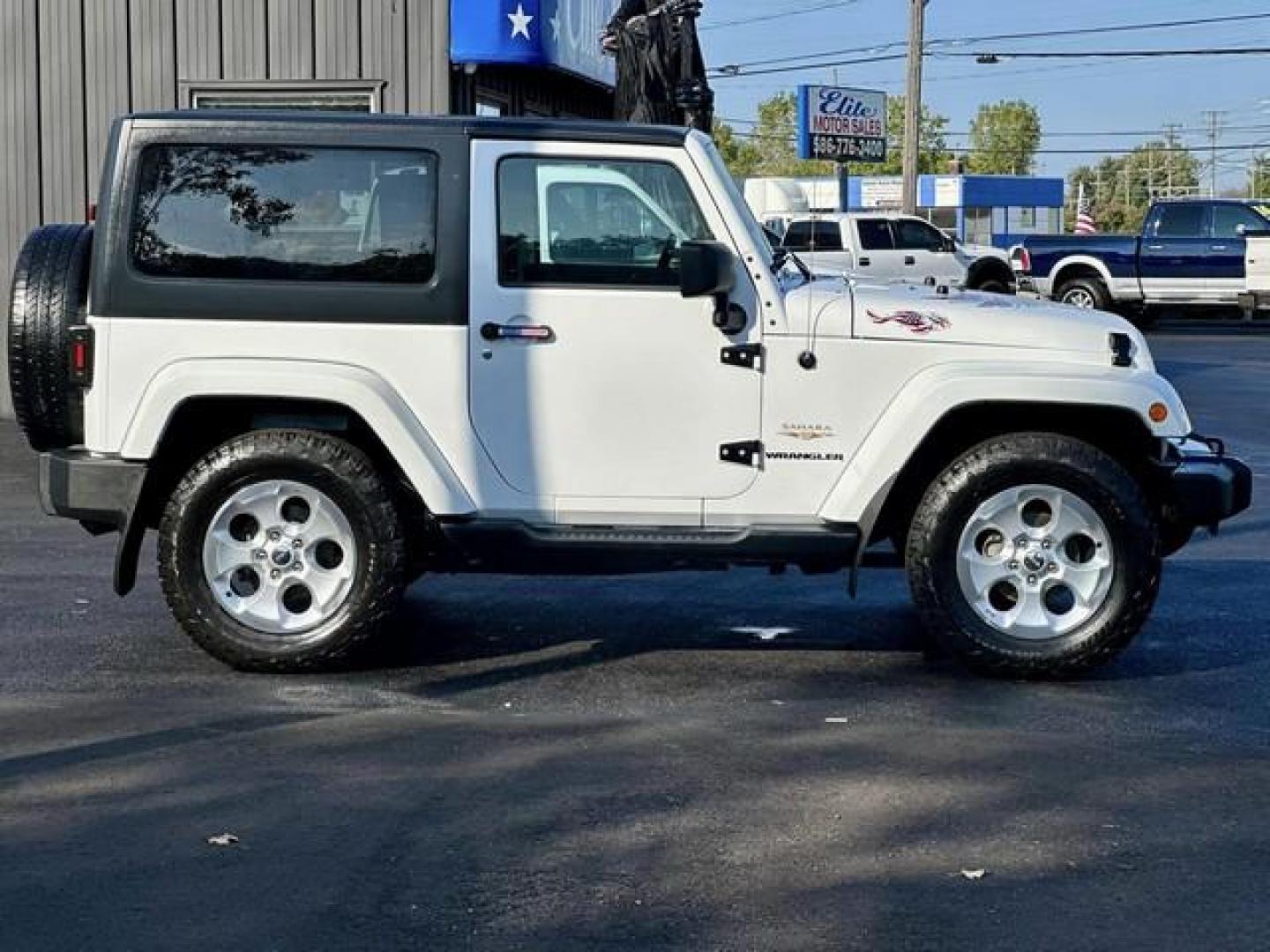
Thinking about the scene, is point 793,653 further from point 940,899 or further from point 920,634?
point 940,899

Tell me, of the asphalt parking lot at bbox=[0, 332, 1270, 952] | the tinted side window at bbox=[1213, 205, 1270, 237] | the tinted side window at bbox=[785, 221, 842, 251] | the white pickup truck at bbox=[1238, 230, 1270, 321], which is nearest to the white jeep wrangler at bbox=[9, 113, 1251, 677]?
the asphalt parking lot at bbox=[0, 332, 1270, 952]

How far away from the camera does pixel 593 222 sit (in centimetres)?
750

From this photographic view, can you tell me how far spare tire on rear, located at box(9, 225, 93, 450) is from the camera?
7.55m

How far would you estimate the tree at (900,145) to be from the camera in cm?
9919

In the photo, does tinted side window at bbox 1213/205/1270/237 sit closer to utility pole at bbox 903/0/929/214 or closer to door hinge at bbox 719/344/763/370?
utility pole at bbox 903/0/929/214

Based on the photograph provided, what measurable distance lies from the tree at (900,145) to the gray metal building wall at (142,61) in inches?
3230

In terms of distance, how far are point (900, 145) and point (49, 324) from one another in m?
95.5

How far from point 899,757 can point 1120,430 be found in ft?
6.49

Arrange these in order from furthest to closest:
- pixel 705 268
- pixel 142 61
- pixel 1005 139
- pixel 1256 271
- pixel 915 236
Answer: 1. pixel 1005 139
2. pixel 1256 271
3. pixel 915 236
4. pixel 142 61
5. pixel 705 268

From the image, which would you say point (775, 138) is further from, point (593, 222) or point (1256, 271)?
point (593, 222)

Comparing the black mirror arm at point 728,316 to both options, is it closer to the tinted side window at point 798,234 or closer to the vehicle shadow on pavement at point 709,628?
the vehicle shadow on pavement at point 709,628

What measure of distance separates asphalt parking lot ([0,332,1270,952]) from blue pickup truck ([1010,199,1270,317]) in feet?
82.1

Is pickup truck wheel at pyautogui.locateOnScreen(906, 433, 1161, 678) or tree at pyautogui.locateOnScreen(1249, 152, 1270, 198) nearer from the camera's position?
pickup truck wheel at pyautogui.locateOnScreen(906, 433, 1161, 678)

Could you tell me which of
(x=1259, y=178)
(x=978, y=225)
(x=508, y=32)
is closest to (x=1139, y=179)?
(x=1259, y=178)
